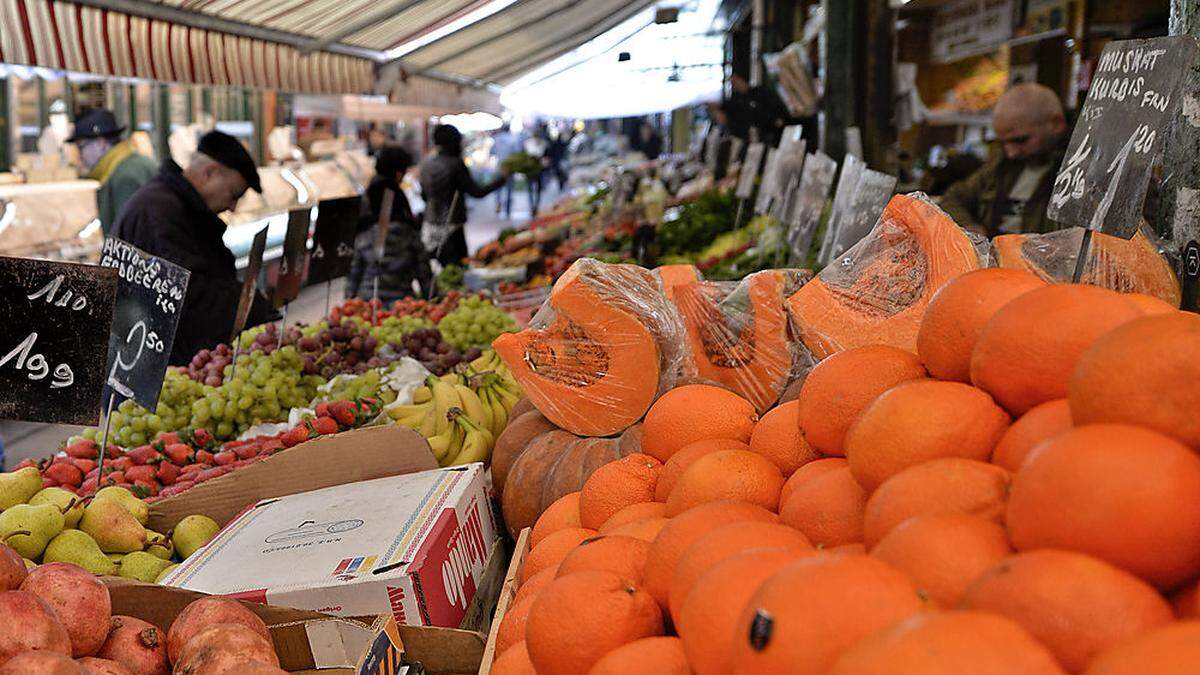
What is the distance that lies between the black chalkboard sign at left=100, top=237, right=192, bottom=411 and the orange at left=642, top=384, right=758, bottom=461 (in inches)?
50.7

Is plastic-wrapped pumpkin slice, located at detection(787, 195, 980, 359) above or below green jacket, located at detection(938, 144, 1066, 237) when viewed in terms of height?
above

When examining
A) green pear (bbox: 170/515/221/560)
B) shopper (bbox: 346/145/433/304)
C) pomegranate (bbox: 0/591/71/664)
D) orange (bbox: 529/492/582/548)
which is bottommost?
shopper (bbox: 346/145/433/304)

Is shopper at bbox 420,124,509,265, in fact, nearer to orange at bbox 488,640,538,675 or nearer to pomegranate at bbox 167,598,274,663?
pomegranate at bbox 167,598,274,663

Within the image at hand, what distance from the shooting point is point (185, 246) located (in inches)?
191

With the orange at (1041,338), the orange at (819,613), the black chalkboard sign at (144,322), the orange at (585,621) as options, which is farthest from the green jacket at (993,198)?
the orange at (819,613)

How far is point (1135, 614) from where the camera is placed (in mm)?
871

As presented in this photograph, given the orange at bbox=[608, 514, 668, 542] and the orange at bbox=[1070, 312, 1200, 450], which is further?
the orange at bbox=[608, 514, 668, 542]

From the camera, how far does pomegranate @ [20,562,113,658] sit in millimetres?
1677

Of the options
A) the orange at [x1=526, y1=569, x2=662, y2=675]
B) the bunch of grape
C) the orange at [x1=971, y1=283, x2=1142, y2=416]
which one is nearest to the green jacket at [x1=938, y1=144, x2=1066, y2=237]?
the bunch of grape

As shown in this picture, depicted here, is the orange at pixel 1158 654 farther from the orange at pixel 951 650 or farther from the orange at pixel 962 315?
the orange at pixel 962 315

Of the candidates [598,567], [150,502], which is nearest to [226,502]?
[150,502]

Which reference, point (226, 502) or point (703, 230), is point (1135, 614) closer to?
point (226, 502)

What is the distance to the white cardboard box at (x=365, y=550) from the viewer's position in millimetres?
1940

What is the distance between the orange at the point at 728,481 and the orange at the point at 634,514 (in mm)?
64
